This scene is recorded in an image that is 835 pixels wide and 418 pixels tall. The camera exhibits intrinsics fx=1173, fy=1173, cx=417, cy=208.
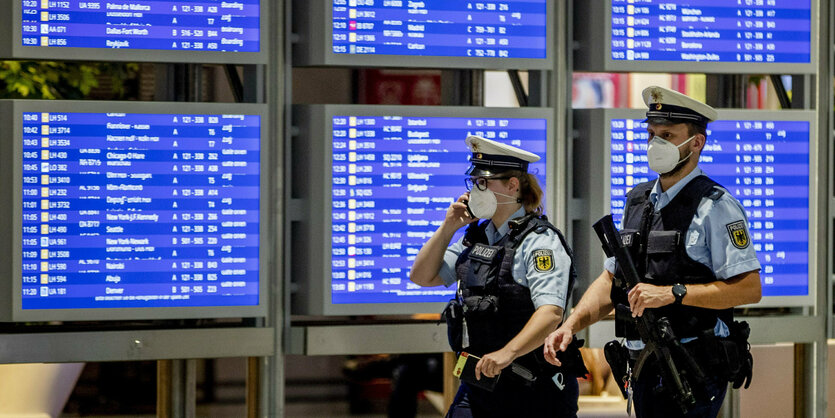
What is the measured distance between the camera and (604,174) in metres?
5.36

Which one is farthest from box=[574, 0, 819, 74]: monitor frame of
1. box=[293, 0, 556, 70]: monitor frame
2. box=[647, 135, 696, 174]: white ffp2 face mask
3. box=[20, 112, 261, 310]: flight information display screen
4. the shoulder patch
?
the shoulder patch

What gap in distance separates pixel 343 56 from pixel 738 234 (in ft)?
6.76

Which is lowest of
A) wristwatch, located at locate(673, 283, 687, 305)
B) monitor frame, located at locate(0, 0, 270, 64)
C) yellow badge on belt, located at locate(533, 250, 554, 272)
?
wristwatch, located at locate(673, 283, 687, 305)

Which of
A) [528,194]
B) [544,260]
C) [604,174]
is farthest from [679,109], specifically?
[604,174]

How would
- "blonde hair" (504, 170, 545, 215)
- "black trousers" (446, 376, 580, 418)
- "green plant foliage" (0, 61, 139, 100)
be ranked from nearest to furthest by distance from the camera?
"black trousers" (446, 376, 580, 418) < "blonde hair" (504, 170, 545, 215) < "green plant foliage" (0, 61, 139, 100)

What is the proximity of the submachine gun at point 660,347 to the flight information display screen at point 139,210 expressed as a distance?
5.97 ft

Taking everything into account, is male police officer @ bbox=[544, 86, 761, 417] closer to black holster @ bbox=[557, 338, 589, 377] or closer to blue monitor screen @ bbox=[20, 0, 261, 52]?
black holster @ bbox=[557, 338, 589, 377]

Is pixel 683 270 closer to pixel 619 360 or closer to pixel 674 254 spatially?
pixel 674 254

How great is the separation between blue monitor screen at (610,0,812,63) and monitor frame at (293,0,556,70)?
328mm

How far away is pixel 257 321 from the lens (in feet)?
17.1

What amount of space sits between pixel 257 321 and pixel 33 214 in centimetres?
106

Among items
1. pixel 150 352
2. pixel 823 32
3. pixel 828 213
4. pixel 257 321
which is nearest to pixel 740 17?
pixel 823 32

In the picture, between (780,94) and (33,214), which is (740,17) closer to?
(780,94)

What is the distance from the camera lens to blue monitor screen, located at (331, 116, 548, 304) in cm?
516
